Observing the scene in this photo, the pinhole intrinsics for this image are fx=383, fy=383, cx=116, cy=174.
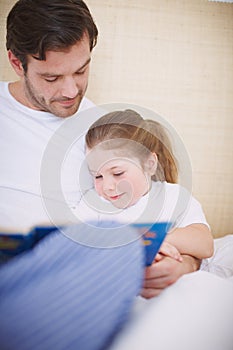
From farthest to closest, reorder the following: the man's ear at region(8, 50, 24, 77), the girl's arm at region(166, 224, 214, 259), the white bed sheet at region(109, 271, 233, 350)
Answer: the man's ear at region(8, 50, 24, 77) → the girl's arm at region(166, 224, 214, 259) → the white bed sheet at region(109, 271, 233, 350)

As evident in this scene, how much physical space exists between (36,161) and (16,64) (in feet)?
0.96

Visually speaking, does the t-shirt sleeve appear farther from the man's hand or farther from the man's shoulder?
the man's shoulder

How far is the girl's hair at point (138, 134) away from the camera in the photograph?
3.60 feet

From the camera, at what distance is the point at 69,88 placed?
110cm

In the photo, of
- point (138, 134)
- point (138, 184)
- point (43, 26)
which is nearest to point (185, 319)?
point (138, 184)

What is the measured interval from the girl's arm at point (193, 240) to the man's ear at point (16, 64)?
63cm

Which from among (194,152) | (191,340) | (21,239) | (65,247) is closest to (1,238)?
(21,239)

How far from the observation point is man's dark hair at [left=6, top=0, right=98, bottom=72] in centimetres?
104

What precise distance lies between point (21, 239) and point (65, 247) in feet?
0.37

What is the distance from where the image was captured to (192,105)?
1.19m

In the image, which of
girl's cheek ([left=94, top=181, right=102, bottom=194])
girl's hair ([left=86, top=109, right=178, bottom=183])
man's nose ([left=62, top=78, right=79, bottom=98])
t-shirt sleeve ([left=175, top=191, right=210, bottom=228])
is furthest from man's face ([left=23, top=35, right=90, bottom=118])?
t-shirt sleeve ([left=175, top=191, right=210, bottom=228])

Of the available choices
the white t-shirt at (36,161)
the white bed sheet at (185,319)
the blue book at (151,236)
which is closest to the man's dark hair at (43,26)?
the white t-shirt at (36,161)

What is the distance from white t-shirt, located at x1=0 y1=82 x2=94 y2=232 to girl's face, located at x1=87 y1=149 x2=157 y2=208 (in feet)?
0.22

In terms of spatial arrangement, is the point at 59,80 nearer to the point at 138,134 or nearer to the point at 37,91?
the point at 37,91
